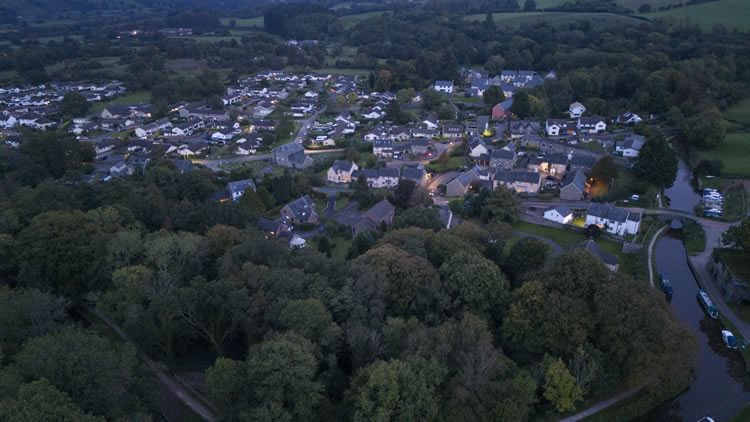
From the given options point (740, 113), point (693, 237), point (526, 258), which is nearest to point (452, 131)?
point (693, 237)

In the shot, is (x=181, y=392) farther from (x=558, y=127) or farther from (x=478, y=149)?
(x=558, y=127)

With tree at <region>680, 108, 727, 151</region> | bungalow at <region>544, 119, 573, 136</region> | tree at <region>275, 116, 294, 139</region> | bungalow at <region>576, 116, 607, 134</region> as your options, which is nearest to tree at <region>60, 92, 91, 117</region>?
tree at <region>275, 116, 294, 139</region>

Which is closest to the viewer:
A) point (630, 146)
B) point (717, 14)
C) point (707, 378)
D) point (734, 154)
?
point (707, 378)

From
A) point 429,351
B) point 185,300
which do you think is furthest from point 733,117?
point 185,300

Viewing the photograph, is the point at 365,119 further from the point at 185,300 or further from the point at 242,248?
the point at 185,300

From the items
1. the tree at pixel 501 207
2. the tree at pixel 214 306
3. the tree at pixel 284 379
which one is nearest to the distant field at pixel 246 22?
the tree at pixel 501 207

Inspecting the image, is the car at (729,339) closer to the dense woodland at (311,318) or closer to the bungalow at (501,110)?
the dense woodland at (311,318)

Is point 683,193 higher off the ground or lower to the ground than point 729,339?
lower
